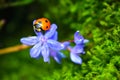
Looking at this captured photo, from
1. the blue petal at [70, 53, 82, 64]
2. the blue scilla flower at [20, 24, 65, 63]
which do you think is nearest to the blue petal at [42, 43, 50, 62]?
the blue scilla flower at [20, 24, 65, 63]

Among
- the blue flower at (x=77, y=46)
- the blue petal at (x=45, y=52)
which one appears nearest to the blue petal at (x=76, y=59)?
the blue flower at (x=77, y=46)

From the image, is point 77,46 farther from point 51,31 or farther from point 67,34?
point 67,34

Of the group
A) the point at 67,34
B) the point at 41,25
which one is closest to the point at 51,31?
the point at 41,25

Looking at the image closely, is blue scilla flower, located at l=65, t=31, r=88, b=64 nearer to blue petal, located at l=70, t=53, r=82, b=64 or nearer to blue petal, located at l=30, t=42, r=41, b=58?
blue petal, located at l=70, t=53, r=82, b=64

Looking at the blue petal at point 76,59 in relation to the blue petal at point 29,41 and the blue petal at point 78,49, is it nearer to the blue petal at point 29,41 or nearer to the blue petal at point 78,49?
the blue petal at point 78,49

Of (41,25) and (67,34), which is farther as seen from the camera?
(67,34)

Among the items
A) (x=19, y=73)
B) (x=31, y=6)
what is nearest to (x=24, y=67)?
(x=19, y=73)

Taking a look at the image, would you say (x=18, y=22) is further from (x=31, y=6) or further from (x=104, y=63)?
(x=104, y=63)

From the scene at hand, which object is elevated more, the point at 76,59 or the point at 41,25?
the point at 41,25
